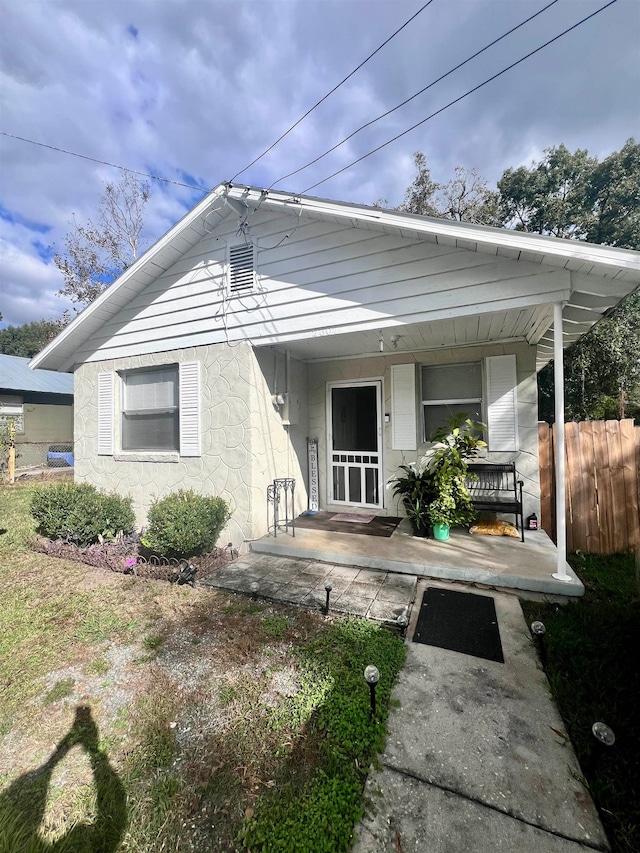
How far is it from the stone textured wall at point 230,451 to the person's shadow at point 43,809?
3053mm

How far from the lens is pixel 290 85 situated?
15.5ft

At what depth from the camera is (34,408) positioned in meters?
16.2

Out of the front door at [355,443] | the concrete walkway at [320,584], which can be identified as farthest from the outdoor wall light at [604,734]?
the front door at [355,443]

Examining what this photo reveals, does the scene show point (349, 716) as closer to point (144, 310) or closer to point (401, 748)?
point (401, 748)

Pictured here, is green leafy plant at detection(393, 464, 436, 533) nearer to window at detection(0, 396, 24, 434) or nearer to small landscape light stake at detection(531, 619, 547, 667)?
small landscape light stake at detection(531, 619, 547, 667)

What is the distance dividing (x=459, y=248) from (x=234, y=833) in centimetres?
469

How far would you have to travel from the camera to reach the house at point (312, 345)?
3.71m

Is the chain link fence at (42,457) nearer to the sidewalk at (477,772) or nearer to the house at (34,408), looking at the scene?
the house at (34,408)

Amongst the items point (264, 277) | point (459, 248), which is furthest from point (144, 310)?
point (459, 248)

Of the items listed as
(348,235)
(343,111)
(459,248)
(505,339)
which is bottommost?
(505,339)

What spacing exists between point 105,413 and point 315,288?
14.5 ft

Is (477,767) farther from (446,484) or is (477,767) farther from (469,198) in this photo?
(469,198)

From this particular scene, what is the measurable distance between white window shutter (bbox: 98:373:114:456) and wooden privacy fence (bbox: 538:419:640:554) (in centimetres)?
711

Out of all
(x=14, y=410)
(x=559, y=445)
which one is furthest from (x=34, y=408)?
(x=559, y=445)
